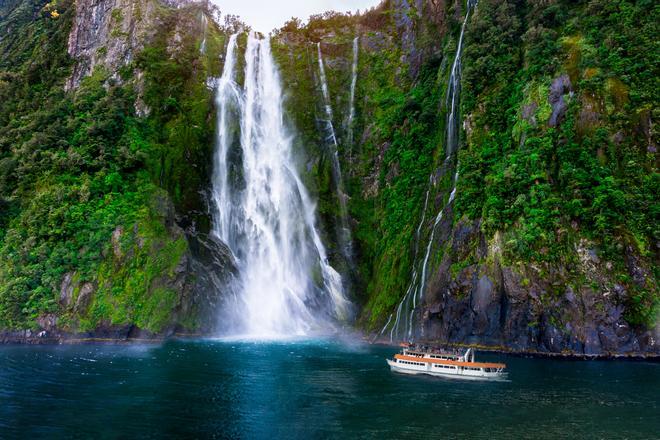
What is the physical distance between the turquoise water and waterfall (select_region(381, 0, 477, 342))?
7.53 m

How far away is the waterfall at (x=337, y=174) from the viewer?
5137 cm

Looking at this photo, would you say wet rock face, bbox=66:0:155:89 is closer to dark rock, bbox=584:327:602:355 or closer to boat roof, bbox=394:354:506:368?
boat roof, bbox=394:354:506:368

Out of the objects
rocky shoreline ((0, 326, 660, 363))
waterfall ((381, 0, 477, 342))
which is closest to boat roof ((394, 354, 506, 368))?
rocky shoreline ((0, 326, 660, 363))

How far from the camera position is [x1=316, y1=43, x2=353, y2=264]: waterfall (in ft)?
169

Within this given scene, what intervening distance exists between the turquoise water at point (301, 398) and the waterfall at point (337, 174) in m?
18.5

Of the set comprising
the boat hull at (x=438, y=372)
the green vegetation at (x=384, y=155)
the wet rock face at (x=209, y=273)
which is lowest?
the boat hull at (x=438, y=372)

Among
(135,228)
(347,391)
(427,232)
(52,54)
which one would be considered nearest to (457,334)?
(427,232)

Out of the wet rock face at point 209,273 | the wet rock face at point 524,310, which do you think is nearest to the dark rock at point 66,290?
the wet rock face at point 209,273

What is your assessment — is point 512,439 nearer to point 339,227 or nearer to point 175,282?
point 175,282

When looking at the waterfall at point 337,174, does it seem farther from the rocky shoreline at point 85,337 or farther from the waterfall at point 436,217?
the rocky shoreline at point 85,337

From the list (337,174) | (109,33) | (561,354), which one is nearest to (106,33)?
(109,33)

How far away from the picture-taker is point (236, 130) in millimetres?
54062

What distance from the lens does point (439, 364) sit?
101 feet

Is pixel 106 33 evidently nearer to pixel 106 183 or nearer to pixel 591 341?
pixel 106 183
